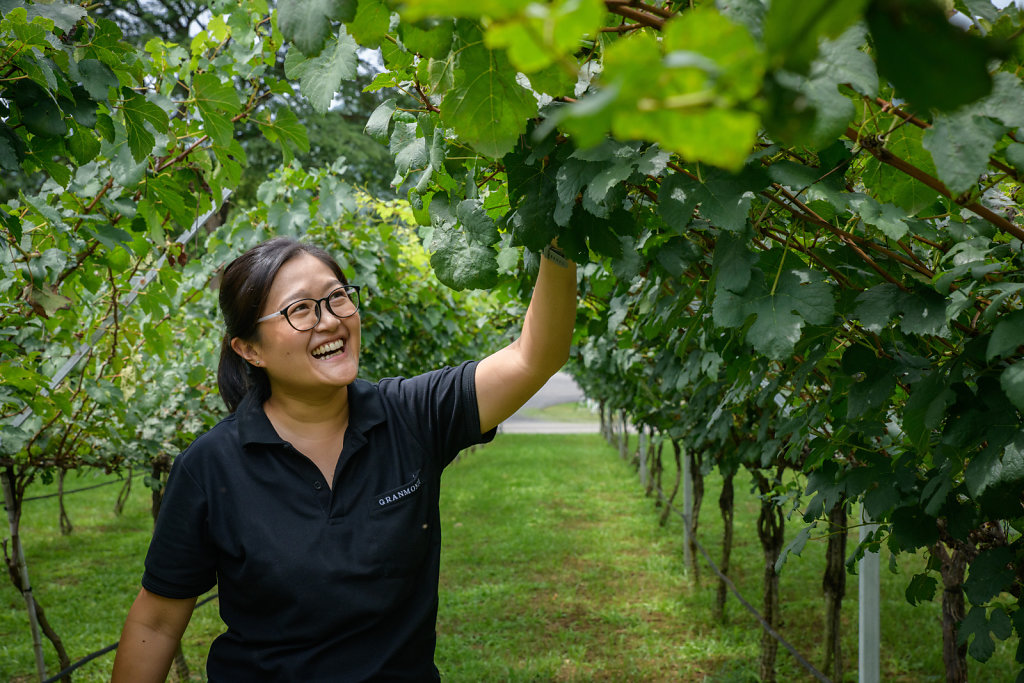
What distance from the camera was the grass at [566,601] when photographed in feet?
18.1

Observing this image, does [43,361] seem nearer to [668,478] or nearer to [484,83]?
[484,83]

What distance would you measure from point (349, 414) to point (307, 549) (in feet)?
1.25

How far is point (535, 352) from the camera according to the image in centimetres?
173

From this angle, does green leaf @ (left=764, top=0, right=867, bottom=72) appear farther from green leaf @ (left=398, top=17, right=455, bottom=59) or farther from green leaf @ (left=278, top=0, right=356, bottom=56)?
green leaf @ (left=398, top=17, right=455, bottom=59)

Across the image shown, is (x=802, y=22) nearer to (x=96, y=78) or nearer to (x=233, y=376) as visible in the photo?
(x=96, y=78)

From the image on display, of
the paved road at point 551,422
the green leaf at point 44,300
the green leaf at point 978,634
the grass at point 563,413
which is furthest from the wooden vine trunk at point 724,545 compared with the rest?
the grass at point 563,413

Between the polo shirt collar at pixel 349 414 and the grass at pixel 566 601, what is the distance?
13.2 feet

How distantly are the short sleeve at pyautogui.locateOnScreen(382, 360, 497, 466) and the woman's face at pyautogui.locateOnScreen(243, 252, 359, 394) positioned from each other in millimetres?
200

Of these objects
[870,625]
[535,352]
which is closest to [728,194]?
[535,352]

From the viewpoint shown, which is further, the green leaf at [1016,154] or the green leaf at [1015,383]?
the green leaf at [1015,383]

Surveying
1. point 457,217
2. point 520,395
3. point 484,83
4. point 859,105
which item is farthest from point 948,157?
point 520,395

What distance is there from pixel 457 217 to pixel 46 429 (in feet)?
10.3

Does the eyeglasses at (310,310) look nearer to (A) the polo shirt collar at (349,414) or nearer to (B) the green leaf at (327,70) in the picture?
(A) the polo shirt collar at (349,414)

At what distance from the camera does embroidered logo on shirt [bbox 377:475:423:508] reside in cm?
183
